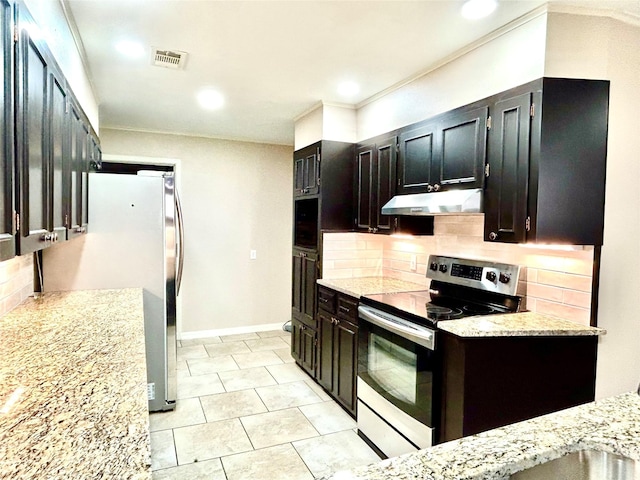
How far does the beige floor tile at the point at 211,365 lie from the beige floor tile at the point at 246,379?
133 mm

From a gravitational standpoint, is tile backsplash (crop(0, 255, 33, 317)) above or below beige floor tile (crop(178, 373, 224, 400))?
above

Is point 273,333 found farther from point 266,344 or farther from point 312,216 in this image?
point 312,216

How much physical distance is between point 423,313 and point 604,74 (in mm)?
1524

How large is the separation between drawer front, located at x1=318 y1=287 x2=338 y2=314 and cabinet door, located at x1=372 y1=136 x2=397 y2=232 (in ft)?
2.17

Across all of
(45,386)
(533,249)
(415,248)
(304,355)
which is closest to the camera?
(45,386)

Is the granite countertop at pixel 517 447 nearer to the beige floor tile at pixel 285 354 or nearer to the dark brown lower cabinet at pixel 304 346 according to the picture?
the dark brown lower cabinet at pixel 304 346

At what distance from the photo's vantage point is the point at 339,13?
209cm

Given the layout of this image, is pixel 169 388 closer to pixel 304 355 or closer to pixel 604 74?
pixel 304 355

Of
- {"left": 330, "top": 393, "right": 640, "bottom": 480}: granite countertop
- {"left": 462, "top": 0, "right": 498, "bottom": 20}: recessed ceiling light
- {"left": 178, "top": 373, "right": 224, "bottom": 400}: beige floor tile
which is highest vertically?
{"left": 462, "top": 0, "right": 498, "bottom": 20}: recessed ceiling light

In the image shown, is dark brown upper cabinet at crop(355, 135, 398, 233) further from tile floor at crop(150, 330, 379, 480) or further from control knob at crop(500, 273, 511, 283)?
tile floor at crop(150, 330, 379, 480)

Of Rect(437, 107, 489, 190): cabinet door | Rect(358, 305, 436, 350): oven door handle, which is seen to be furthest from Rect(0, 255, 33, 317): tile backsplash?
→ Rect(437, 107, 489, 190): cabinet door

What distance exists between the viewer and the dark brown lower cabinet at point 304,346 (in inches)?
149

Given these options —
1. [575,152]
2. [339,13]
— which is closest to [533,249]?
[575,152]

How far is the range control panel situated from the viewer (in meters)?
2.39
